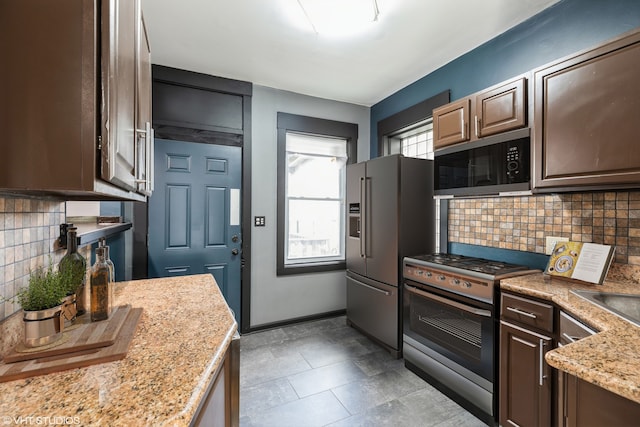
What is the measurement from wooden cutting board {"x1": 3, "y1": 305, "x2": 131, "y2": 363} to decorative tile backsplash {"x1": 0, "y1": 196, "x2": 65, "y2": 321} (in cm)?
16

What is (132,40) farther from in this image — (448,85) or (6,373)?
(448,85)

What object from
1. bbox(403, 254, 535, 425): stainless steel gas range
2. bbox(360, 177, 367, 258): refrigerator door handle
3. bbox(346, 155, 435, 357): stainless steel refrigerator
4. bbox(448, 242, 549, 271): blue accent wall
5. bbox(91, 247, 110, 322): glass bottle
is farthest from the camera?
bbox(360, 177, 367, 258): refrigerator door handle

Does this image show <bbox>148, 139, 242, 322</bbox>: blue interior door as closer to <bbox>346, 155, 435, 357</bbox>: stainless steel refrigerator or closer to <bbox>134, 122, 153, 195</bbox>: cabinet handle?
<bbox>346, 155, 435, 357</bbox>: stainless steel refrigerator

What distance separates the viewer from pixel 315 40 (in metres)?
2.30

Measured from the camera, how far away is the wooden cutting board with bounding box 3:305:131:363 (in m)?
0.78

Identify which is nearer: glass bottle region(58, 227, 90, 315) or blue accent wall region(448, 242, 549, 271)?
glass bottle region(58, 227, 90, 315)

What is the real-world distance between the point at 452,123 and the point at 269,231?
209 centimetres

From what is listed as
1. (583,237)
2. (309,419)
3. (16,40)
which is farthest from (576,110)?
(309,419)

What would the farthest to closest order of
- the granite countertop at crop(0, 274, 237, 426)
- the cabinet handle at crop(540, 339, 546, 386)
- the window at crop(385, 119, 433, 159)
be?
the window at crop(385, 119, 433, 159)
the cabinet handle at crop(540, 339, 546, 386)
the granite countertop at crop(0, 274, 237, 426)

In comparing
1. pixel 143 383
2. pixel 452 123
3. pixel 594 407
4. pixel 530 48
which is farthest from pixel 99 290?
pixel 530 48

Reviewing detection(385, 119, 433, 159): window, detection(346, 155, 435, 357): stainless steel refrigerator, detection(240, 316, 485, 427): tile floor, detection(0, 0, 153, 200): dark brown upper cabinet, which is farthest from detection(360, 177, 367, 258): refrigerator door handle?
detection(0, 0, 153, 200): dark brown upper cabinet

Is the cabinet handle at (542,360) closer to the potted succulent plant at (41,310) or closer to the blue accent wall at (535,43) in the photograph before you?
the blue accent wall at (535,43)

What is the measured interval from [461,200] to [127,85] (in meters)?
2.54

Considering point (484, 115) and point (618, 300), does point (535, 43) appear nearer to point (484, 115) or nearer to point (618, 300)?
point (484, 115)
